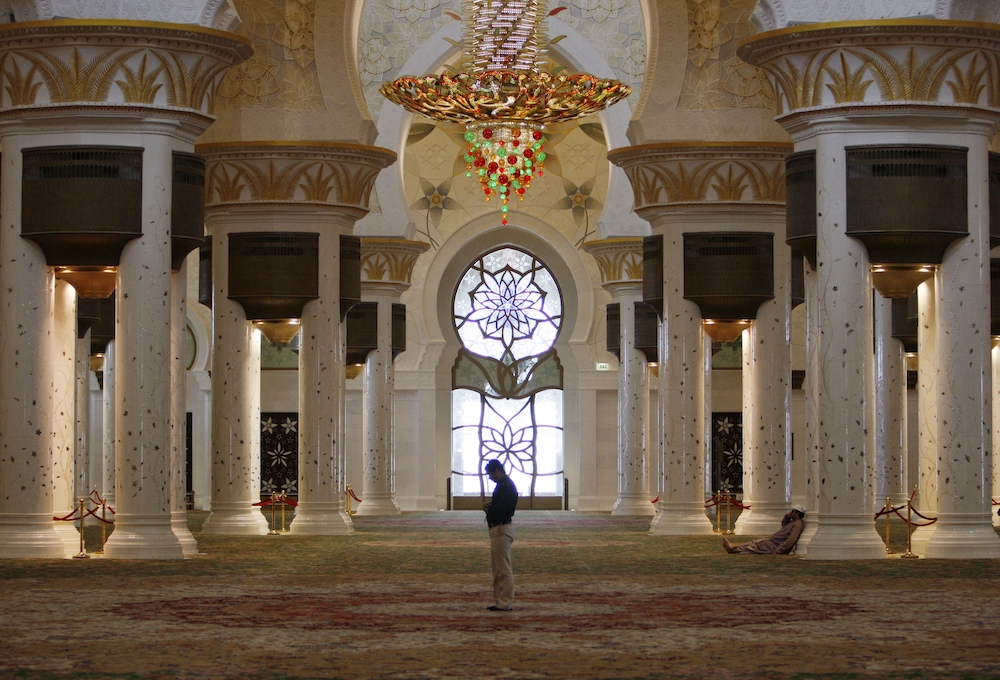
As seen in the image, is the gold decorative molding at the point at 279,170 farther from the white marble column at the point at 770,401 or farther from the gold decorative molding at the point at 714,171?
the white marble column at the point at 770,401

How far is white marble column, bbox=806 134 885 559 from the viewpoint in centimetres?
1145

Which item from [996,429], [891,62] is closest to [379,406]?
[996,429]

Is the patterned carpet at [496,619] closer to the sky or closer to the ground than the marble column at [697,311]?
closer to the ground

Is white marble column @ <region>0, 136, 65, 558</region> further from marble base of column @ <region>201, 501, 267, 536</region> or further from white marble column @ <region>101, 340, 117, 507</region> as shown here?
marble base of column @ <region>201, 501, 267, 536</region>

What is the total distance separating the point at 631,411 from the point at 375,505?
3992 mm

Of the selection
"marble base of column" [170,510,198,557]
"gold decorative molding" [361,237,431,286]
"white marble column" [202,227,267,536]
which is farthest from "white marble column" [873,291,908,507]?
"marble base of column" [170,510,198,557]

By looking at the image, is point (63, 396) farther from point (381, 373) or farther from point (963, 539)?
point (381, 373)

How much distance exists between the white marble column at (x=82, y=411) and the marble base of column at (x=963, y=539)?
A: 10.3 metres

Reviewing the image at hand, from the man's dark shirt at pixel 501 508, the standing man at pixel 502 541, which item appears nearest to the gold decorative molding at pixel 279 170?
the standing man at pixel 502 541

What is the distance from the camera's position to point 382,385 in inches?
906

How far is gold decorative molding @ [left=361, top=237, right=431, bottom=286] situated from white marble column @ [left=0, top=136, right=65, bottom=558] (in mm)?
10912

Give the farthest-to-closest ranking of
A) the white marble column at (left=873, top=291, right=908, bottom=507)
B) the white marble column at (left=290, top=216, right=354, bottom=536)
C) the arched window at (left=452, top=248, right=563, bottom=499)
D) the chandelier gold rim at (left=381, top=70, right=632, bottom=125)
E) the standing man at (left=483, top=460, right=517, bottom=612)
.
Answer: the arched window at (left=452, top=248, right=563, bottom=499)
the white marble column at (left=873, top=291, right=908, bottom=507)
the white marble column at (left=290, top=216, right=354, bottom=536)
the chandelier gold rim at (left=381, top=70, right=632, bottom=125)
the standing man at (left=483, top=460, right=517, bottom=612)

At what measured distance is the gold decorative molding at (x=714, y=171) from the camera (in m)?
15.8

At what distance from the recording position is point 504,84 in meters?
15.1
